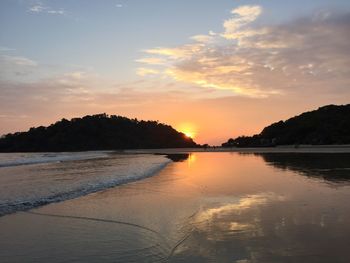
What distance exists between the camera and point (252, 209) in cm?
1102

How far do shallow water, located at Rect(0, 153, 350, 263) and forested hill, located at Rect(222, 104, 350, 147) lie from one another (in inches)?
2430

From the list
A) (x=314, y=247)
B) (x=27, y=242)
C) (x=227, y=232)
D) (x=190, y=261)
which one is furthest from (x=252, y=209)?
(x=27, y=242)

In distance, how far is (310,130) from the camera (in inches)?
3305

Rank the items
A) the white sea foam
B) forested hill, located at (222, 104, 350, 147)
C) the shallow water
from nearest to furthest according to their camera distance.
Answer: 1. the shallow water
2. the white sea foam
3. forested hill, located at (222, 104, 350, 147)

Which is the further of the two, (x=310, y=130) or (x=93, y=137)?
(x=93, y=137)

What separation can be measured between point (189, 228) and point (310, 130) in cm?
7945

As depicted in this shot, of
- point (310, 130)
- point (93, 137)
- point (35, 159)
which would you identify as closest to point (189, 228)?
point (35, 159)

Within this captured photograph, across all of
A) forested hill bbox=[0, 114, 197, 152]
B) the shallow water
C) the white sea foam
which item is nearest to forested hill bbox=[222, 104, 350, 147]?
the white sea foam

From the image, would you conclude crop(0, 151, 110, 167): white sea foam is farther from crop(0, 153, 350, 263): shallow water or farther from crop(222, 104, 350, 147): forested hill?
crop(222, 104, 350, 147): forested hill

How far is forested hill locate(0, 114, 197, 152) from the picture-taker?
6033 inches

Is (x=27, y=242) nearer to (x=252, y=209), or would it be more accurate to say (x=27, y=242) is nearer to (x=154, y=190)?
(x=252, y=209)

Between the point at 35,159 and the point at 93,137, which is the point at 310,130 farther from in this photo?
the point at 93,137

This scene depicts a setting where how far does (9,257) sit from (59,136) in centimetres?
15364

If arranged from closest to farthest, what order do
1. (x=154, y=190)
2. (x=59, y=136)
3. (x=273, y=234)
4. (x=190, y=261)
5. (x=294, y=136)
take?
(x=190, y=261)
(x=273, y=234)
(x=154, y=190)
(x=294, y=136)
(x=59, y=136)
